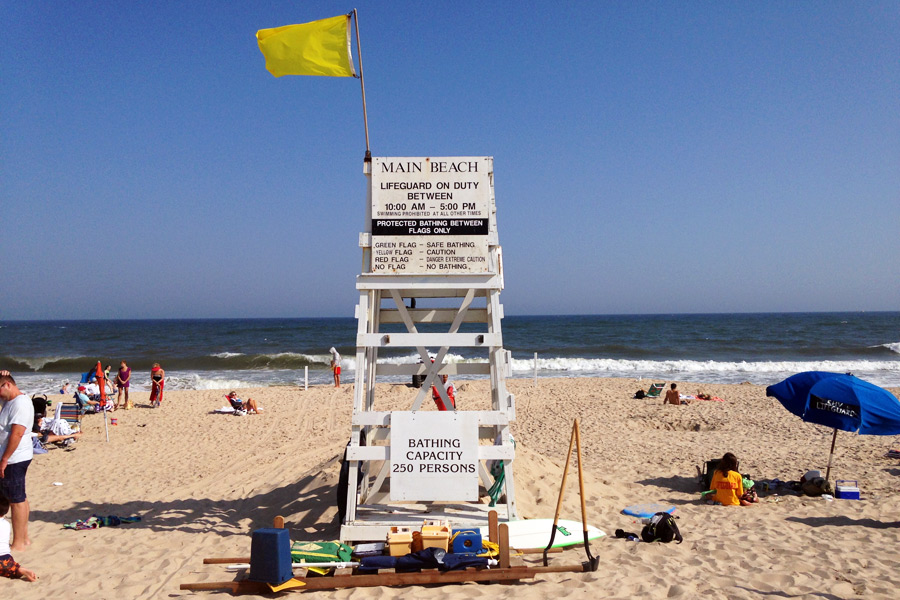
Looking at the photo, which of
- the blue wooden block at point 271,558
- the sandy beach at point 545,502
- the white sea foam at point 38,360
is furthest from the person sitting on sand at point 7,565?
the white sea foam at point 38,360

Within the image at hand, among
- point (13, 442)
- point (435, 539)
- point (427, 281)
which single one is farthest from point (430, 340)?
point (13, 442)

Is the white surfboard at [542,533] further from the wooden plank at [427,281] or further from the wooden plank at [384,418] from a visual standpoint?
the wooden plank at [427,281]

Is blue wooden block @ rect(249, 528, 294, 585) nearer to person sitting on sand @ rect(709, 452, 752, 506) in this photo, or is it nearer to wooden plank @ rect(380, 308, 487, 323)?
wooden plank @ rect(380, 308, 487, 323)

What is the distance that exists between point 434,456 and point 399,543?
2.86 ft

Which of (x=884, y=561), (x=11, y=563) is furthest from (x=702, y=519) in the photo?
(x=11, y=563)

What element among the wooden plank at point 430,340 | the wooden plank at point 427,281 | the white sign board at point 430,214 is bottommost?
the wooden plank at point 430,340

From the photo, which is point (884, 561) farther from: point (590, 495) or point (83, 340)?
point (83, 340)

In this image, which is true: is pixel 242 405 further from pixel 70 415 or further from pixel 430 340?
pixel 430 340

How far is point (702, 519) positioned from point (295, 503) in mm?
4955

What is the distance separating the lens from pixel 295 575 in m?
4.90

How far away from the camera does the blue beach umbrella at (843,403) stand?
285 inches

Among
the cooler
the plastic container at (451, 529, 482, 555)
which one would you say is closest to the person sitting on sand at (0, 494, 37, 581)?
the plastic container at (451, 529, 482, 555)

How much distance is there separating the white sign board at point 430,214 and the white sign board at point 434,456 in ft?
5.03

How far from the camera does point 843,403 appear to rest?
7.44m
